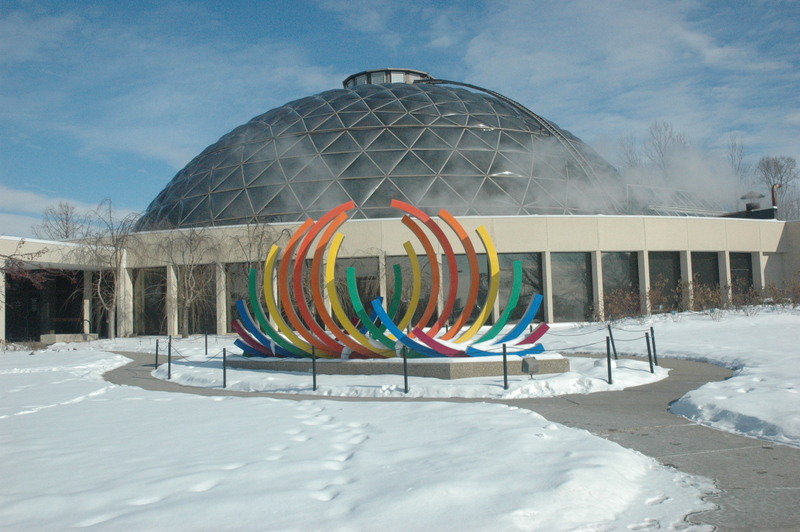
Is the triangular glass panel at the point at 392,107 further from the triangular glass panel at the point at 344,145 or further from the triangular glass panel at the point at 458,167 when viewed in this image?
the triangular glass panel at the point at 458,167

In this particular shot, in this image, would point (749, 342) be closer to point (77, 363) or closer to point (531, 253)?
point (531, 253)

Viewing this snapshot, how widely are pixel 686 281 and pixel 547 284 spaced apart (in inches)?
254

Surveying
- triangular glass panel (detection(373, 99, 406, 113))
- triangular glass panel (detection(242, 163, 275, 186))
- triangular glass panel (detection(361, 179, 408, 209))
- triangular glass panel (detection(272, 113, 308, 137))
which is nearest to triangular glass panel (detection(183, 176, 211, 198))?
triangular glass panel (detection(242, 163, 275, 186))

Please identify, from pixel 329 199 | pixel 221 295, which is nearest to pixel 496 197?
pixel 329 199

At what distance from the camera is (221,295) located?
31547 millimetres

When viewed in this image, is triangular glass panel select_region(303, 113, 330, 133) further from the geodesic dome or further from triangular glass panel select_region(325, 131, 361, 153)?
triangular glass panel select_region(325, 131, 361, 153)

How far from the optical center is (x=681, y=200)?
4241cm

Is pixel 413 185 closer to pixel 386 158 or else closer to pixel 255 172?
pixel 386 158

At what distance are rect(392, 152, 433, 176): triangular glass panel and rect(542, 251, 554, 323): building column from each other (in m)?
7.00

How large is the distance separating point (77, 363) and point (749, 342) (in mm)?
19672

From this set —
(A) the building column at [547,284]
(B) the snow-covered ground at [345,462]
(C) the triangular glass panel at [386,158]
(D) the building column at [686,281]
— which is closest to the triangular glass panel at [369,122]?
(C) the triangular glass panel at [386,158]

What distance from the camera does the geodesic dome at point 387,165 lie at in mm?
32000

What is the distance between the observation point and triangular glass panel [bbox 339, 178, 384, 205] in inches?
1246

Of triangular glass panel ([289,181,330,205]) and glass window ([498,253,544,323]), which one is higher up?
triangular glass panel ([289,181,330,205])
